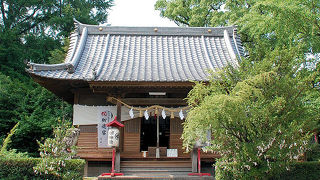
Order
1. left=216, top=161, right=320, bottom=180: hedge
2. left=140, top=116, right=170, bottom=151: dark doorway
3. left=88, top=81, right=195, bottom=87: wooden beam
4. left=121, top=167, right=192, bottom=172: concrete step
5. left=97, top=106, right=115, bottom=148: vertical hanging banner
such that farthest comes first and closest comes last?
left=140, top=116, right=170, bottom=151: dark doorway
left=97, top=106, right=115, bottom=148: vertical hanging banner
left=121, top=167, right=192, bottom=172: concrete step
left=88, top=81, right=195, bottom=87: wooden beam
left=216, top=161, right=320, bottom=180: hedge

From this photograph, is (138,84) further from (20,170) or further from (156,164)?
(20,170)

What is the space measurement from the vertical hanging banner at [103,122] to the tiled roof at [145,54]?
1.82 m

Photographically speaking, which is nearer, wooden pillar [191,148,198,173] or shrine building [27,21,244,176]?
wooden pillar [191,148,198,173]

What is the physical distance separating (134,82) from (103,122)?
9.60ft

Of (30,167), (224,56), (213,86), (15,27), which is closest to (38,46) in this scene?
(15,27)

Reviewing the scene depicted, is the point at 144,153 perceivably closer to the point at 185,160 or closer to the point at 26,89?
the point at 185,160

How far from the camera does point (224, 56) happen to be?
14.8 m

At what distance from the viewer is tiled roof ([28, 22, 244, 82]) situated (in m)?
11.6

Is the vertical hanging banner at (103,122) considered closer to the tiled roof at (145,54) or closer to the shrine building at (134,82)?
the shrine building at (134,82)

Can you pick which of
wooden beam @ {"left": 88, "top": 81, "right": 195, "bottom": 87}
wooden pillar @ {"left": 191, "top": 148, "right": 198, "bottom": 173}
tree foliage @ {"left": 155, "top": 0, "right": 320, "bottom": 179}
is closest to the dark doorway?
wooden pillar @ {"left": 191, "top": 148, "right": 198, "bottom": 173}

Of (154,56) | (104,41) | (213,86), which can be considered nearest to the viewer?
(213,86)

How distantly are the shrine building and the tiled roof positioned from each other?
4 cm

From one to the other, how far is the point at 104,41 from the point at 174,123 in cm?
616

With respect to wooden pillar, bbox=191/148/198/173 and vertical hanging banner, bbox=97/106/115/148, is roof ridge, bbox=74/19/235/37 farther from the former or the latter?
wooden pillar, bbox=191/148/198/173
